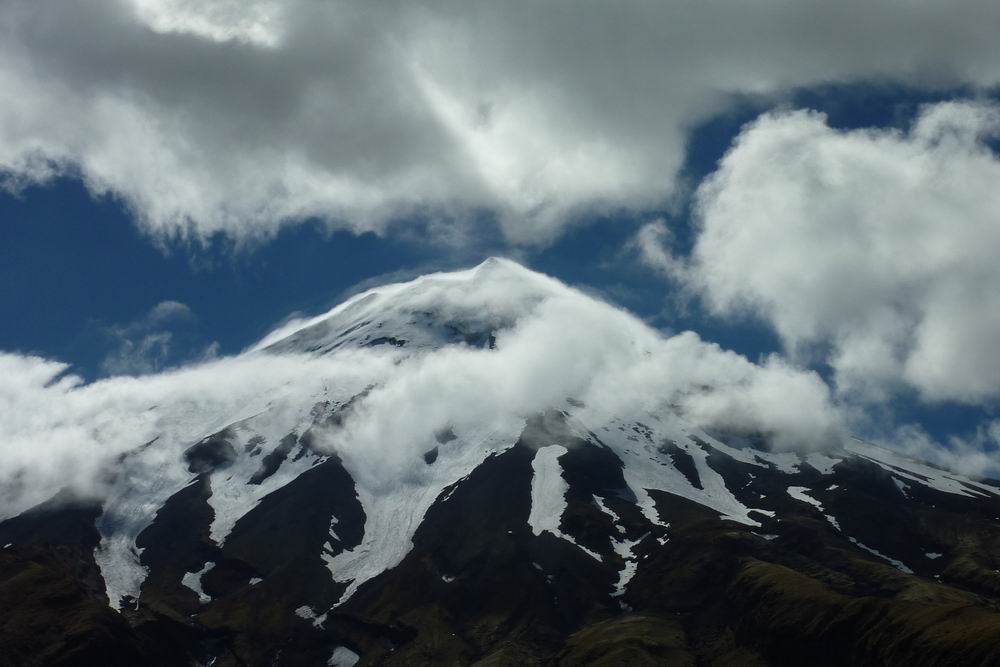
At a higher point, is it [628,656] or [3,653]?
[3,653]

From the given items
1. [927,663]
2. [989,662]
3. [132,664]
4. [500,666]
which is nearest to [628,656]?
[500,666]

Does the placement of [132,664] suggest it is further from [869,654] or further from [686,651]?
[869,654]

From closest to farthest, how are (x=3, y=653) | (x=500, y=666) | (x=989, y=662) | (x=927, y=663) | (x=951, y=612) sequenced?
1. (x=989, y=662)
2. (x=927, y=663)
3. (x=951, y=612)
4. (x=3, y=653)
5. (x=500, y=666)

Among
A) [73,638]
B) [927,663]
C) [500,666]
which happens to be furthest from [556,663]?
[73,638]

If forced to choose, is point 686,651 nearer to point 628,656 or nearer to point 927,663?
point 628,656

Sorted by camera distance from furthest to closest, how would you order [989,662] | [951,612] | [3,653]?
[3,653] < [951,612] < [989,662]

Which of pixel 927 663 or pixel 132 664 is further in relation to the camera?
pixel 132 664

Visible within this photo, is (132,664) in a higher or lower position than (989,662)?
higher

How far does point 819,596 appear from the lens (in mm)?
188125

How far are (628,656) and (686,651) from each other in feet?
58.1

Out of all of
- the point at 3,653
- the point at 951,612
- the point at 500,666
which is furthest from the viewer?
the point at 500,666

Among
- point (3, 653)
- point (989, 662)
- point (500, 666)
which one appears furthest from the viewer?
point (500, 666)

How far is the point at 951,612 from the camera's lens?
516 ft

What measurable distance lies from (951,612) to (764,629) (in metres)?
43.1
